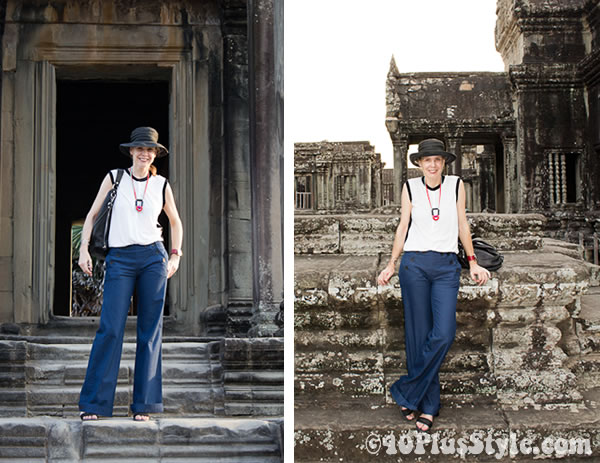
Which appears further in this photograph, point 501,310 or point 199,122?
point 199,122

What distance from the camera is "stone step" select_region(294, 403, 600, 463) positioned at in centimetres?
283

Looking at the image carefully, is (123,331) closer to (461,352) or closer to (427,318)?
(427,318)

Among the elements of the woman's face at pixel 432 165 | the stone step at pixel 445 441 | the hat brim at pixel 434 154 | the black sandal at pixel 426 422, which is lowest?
the stone step at pixel 445 441

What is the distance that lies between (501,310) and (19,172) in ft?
9.60

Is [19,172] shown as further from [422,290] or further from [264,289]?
[422,290]

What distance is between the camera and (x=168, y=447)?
9.39 feet

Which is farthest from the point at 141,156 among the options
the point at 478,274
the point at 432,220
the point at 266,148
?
the point at 478,274

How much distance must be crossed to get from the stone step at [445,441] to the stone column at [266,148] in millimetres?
883

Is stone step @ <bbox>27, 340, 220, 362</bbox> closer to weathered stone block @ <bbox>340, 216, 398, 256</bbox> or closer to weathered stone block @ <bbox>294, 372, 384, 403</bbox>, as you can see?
weathered stone block @ <bbox>294, 372, 384, 403</bbox>

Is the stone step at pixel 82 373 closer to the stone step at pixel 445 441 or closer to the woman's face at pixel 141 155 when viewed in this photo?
the stone step at pixel 445 441

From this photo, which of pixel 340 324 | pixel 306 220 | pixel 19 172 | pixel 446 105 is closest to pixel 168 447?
pixel 340 324

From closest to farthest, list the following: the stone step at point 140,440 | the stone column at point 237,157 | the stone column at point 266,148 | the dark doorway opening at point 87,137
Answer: the stone step at point 140,440, the stone column at point 266,148, the stone column at point 237,157, the dark doorway opening at point 87,137

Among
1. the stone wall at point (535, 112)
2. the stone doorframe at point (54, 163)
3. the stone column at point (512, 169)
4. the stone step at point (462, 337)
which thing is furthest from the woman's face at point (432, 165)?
the stone column at point (512, 169)

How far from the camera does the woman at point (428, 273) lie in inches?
112
